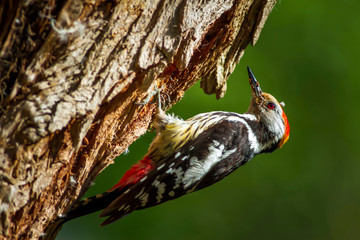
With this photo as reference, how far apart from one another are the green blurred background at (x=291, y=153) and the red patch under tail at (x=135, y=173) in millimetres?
1305

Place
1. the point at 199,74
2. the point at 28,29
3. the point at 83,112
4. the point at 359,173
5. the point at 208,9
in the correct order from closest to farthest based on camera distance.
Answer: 1. the point at 28,29
2. the point at 83,112
3. the point at 208,9
4. the point at 199,74
5. the point at 359,173

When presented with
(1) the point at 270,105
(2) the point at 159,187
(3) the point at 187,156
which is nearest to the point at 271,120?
(1) the point at 270,105

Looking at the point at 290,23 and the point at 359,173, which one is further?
the point at 359,173

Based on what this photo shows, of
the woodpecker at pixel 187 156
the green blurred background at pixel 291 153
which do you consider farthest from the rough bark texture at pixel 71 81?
the green blurred background at pixel 291 153

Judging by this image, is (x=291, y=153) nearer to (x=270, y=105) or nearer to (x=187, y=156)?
(x=270, y=105)

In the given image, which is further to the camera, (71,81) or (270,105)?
(270,105)

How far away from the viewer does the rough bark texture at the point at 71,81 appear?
209 centimetres

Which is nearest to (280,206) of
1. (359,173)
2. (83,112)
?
(359,173)

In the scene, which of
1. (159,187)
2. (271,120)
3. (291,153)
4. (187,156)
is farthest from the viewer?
(291,153)

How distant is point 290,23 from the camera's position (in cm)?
549

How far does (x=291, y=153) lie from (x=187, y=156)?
115 inches

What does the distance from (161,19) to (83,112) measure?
0.70 metres

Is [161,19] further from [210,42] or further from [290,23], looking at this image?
[290,23]

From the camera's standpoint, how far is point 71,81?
87.6 inches
